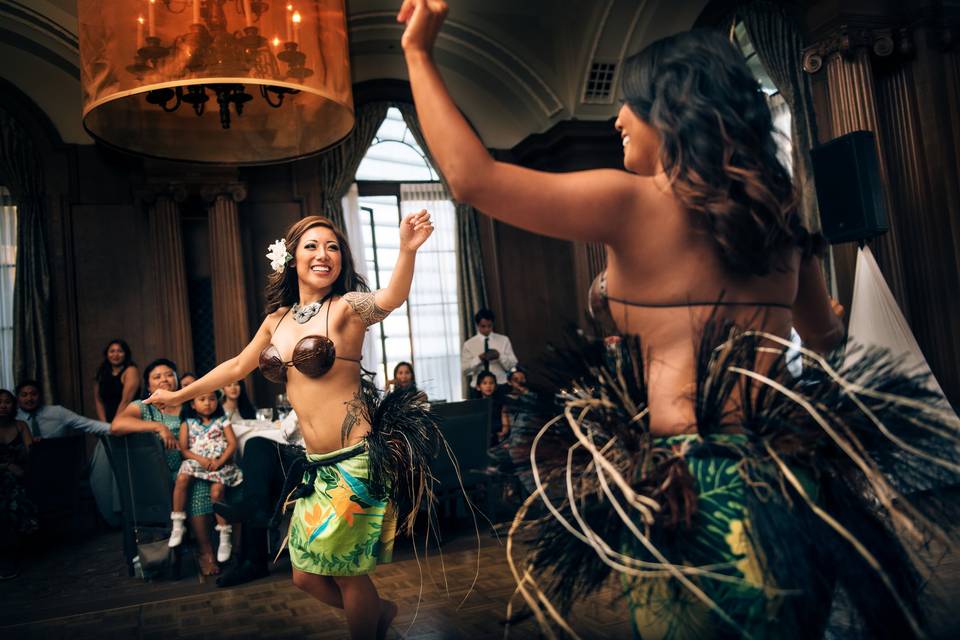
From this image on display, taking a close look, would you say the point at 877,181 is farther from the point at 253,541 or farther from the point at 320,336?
the point at 253,541

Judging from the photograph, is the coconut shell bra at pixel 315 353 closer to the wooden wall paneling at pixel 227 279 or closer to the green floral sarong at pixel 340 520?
the green floral sarong at pixel 340 520

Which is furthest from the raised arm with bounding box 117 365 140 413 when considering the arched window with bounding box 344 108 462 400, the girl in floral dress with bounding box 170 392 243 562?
the arched window with bounding box 344 108 462 400

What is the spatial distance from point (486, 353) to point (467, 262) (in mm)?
1755

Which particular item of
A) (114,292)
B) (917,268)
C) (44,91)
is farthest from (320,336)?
(44,91)

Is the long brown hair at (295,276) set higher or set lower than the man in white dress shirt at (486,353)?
higher

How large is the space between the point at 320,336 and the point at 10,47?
7.03m

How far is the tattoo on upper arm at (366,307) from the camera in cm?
258

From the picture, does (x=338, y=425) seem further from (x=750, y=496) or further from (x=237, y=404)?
(x=237, y=404)

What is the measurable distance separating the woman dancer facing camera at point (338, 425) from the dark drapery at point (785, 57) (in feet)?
16.7

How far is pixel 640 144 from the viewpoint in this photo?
1.22 meters

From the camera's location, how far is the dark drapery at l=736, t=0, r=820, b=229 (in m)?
6.65

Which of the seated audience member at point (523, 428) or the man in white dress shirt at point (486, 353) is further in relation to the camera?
the man in white dress shirt at point (486, 353)

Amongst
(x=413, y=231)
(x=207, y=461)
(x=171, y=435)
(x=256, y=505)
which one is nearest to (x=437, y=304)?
(x=207, y=461)

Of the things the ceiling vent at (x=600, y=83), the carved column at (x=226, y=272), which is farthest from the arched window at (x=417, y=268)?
the ceiling vent at (x=600, y=83)
